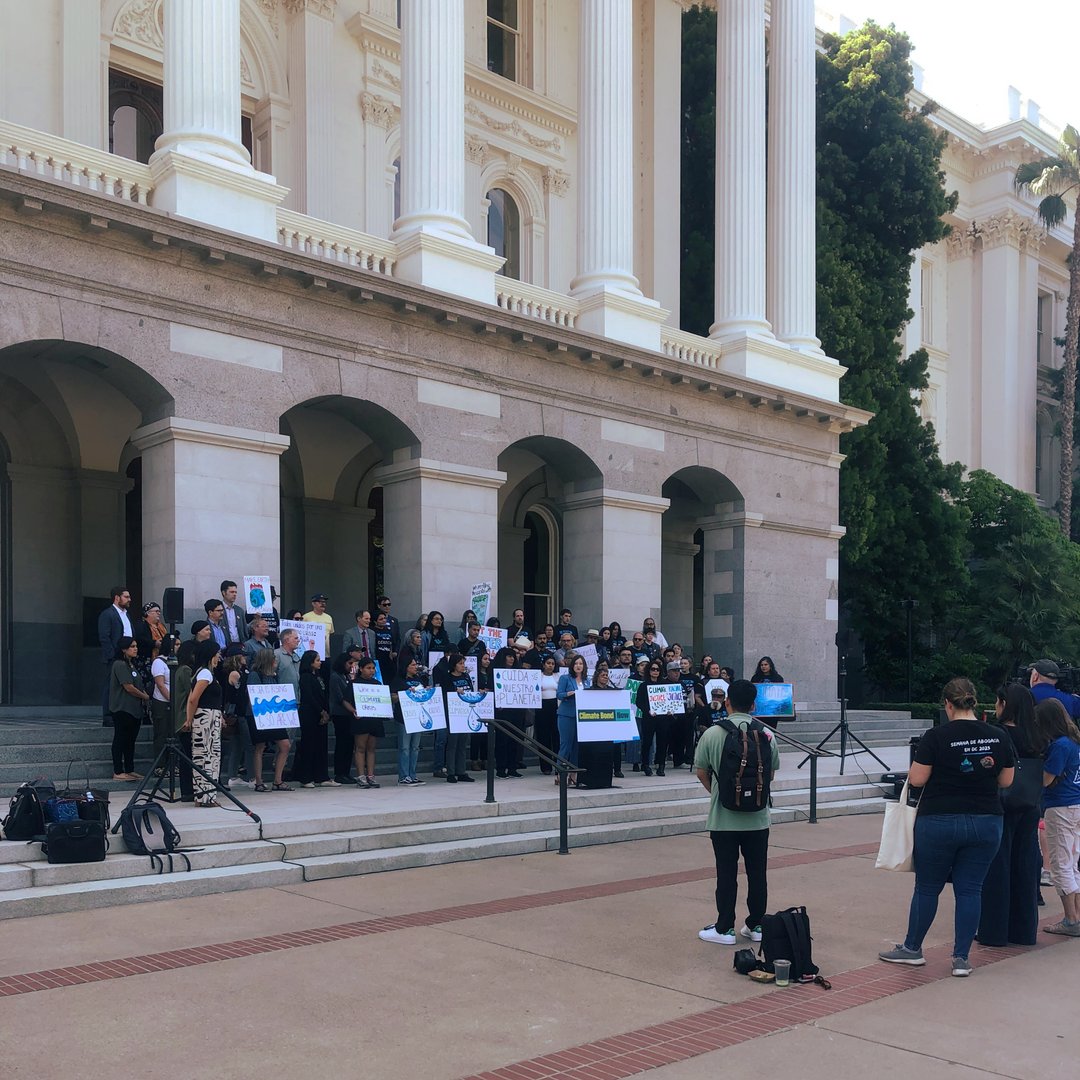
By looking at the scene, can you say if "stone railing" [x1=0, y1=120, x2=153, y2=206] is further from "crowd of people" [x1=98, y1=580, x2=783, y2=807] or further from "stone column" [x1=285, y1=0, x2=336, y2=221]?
"stone column" [x1=285, y1=0, x2=336, y2=221]

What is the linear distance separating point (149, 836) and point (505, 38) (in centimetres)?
2300

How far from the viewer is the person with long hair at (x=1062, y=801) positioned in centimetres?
916

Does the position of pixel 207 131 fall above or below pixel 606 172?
below

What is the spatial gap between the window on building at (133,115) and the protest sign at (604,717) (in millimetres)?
13418

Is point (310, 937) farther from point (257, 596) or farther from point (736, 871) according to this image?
point (257, 596)

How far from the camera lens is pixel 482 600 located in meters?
20.0

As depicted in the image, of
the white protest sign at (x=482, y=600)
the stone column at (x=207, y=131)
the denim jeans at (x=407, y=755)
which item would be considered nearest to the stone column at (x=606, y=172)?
the white protest sign at (x=482, y=600)

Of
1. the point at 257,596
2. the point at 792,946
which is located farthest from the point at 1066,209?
the point at 792,946

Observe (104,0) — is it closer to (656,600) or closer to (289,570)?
(289,570)

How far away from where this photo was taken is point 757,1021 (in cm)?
698

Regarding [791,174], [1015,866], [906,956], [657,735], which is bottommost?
[657,735]

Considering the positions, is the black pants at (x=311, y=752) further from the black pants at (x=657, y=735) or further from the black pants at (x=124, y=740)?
the black pants at (x=657, y=735)

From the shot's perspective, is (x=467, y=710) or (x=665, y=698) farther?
(x=665, y=698)

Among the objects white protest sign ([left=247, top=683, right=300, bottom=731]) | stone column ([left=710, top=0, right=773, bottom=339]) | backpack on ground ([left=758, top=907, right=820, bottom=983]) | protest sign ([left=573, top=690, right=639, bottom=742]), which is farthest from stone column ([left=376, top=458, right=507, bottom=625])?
backpack on ground ([left=758, top=907, right=820, bottom=983])
